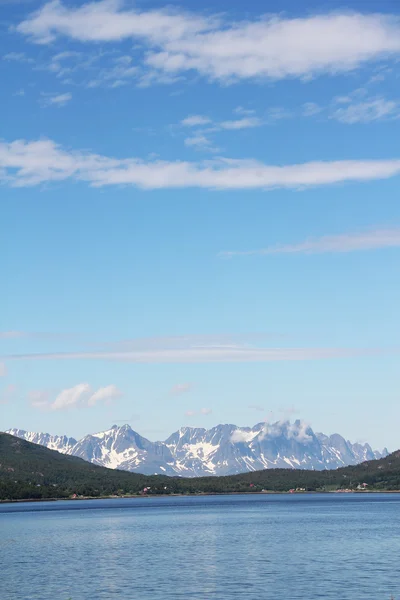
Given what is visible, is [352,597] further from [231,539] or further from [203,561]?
[231,539]

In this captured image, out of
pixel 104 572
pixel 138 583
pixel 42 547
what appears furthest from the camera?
pixel 42 547

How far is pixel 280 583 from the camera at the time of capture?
3816 inches

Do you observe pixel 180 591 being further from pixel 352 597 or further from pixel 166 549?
pixel 166 549

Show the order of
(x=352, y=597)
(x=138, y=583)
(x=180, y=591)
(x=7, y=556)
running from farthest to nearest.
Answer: (x=7, y=556)
(x=138, y=583)
(x=180, y=591)
(x=352, y=597)

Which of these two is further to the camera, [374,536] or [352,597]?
[374,536]

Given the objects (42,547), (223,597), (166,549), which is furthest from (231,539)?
(223,597)

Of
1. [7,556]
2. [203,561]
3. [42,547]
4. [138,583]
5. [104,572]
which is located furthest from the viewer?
[42,547]

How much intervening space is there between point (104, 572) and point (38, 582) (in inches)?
450

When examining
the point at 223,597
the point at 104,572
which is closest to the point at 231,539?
the point at 104,572

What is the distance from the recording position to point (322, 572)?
105938mm

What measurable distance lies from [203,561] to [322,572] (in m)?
22.7

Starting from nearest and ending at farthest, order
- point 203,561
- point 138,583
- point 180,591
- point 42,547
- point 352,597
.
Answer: point 352,597 < point 180,591 < point 138,583 < point 203,561 < point 42,547

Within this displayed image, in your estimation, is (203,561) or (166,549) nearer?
(203,561)

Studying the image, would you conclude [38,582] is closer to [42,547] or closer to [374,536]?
[42,547]
